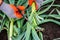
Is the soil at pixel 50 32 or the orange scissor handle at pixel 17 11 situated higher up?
the orange scissor handle at pixel 17 11

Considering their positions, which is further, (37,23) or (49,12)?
(49,12)

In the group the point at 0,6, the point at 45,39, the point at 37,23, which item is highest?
the point at 0,6

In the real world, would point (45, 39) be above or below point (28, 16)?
below

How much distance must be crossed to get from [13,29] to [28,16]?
15cm

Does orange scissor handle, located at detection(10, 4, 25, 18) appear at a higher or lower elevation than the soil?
higher

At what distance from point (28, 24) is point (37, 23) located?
11 cm

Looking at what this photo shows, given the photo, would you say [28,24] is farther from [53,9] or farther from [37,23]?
[53,9]

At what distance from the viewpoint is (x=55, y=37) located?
167 centimetres

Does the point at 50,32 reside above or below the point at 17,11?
below

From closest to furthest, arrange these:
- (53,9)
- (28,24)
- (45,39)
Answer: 1. (28,24)
2. (45,39)
3. (53,9)

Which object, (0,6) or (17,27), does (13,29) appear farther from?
(0,6)

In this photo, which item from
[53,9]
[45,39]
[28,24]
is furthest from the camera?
[53,9]

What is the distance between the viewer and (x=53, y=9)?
1.77m

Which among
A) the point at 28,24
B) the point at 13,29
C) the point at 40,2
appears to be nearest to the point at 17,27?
the point at 13,29
